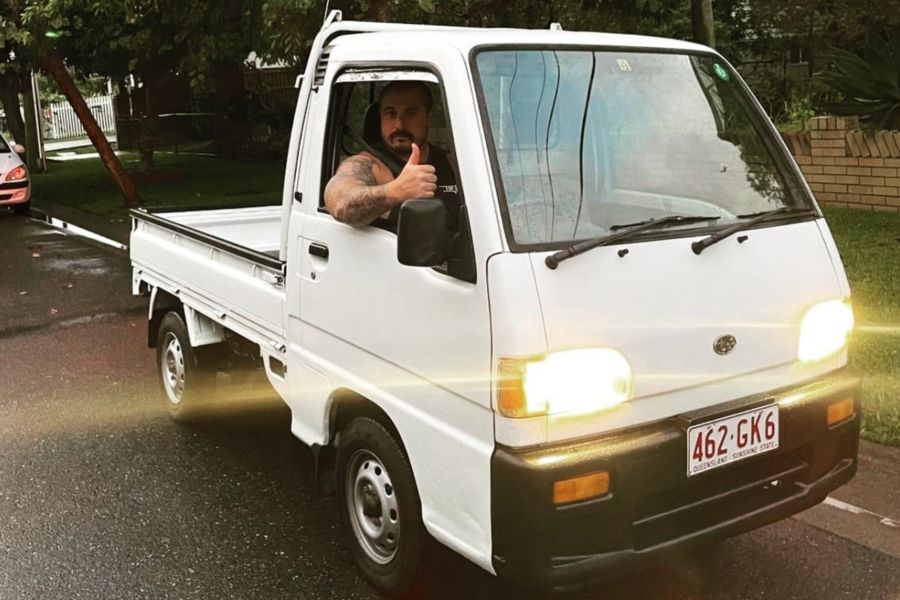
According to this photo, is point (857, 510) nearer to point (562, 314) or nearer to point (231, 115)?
point (562, 314)

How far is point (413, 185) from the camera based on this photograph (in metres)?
3.31

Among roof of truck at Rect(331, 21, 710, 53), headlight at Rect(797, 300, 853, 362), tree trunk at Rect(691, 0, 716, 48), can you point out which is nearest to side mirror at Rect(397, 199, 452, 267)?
roof of truck at Rect(331, 21, 710, 53)

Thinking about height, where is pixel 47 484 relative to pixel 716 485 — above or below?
below

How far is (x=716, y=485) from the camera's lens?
125 inches

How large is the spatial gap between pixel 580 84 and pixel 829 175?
861 cm

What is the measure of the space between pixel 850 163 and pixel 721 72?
7.78 m

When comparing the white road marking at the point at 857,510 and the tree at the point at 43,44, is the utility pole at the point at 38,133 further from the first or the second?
the white road marking at the point at 857,510

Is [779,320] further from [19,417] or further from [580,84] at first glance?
[19,417]

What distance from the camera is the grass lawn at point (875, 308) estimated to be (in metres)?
5.00

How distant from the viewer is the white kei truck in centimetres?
290

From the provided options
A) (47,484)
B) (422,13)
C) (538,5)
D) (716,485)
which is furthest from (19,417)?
(538,5)

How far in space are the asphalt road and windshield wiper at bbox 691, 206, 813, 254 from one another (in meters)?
1.38

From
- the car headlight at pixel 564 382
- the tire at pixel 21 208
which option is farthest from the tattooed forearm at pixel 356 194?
the tire at pixel 21 208

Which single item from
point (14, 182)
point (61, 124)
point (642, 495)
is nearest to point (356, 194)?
point (642, 495)
